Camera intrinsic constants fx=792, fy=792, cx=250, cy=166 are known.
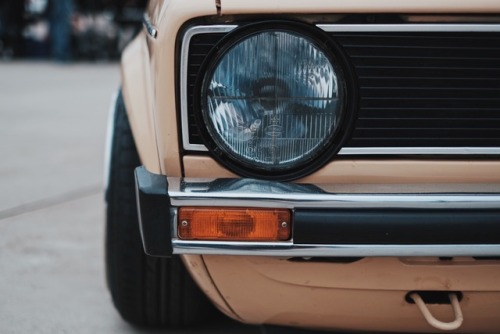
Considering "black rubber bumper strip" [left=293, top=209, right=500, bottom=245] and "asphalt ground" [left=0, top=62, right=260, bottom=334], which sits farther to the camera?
"asphalt ground" [left=0, top=62, right=260, bottom=334]

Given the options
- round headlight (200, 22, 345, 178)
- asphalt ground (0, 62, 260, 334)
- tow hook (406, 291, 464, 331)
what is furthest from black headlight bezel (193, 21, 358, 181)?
asphalt ground (0, 62, 260, 334)

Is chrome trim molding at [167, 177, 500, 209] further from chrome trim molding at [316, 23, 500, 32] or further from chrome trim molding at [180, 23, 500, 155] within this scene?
chrome trim molding at [316, 23, 500, 32]

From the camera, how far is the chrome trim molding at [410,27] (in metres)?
1.69

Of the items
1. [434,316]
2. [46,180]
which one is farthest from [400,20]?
[46,180]

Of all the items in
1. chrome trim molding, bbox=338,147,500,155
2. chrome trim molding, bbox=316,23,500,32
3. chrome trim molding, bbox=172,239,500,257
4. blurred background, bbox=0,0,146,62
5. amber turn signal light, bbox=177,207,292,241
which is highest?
blurred background, bbox=0,0,146,62

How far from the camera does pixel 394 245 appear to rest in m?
1.67

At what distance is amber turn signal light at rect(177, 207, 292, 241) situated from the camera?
1.66 metres

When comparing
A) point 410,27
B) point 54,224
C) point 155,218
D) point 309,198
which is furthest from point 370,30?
point 54,224

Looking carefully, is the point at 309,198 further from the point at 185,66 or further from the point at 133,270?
the point at 133,270

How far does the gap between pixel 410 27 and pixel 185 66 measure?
1.62 feet

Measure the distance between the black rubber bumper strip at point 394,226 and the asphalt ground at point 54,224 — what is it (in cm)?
79

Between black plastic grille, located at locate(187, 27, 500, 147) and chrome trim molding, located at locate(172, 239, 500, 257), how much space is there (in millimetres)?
241

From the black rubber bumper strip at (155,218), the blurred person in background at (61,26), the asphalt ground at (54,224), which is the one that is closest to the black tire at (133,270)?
the asphalt ground at (54,224)

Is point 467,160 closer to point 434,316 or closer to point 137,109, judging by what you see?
point 434,316
